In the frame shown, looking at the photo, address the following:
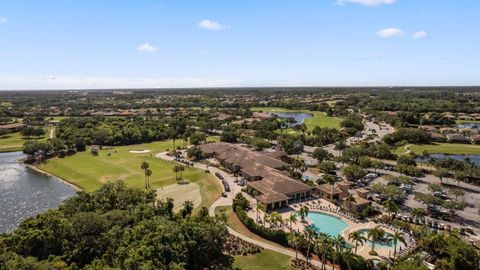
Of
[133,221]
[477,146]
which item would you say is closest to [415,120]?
[477,146]

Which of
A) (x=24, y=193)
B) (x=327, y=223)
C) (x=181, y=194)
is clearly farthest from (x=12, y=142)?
(x=327, y=223)

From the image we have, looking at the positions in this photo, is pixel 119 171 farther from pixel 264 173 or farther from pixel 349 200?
pixel 349 200

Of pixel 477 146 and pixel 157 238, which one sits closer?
pixel 157 238

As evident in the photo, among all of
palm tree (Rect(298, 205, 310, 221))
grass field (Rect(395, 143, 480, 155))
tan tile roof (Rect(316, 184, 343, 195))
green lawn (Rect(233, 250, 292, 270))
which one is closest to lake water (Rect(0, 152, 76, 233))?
green lawn (Rect(233, 250, 292, 270))

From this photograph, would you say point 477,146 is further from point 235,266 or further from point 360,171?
point 235,266

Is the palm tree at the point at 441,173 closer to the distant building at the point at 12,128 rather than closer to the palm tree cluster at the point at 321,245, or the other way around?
the palm tree cluster at the point at 321,245
